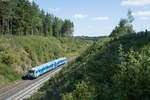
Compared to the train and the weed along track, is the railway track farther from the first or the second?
the train

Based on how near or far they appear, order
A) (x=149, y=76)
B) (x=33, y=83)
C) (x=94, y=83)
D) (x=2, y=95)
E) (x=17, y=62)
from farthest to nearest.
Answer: (x=17, y=62), (x=33, y=83), (x=2, y=95), (x=94, y=83), (x=149, y=76)

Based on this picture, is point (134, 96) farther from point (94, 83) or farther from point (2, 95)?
point (2, 95)

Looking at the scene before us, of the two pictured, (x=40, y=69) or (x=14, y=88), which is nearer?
(x=14, y=88)

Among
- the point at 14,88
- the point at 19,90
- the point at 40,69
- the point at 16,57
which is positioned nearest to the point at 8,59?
the point at 16,57

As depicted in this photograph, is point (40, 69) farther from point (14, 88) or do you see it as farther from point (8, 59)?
point (14, 88)

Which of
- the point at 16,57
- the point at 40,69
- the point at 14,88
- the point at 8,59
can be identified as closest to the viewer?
the point at 14,88

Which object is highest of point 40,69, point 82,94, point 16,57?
point 82,94

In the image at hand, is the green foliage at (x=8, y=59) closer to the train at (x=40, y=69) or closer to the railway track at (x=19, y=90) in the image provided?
the train at (x=40, y=69)

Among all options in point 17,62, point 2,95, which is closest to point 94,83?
point 2,95

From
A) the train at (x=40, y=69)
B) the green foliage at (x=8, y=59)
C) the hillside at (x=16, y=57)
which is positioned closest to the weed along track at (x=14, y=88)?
the train at (x=40, y=69)

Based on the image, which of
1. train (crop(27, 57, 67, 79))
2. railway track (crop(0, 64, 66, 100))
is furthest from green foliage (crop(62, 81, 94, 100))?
train (crop(27, 57, 67, 79))

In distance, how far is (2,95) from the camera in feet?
68.0

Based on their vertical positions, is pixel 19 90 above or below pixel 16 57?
below

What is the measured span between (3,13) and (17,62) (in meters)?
16.4
